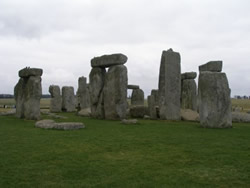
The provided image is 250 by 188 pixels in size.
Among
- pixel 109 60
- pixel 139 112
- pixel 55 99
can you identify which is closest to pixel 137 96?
pixel 55 99

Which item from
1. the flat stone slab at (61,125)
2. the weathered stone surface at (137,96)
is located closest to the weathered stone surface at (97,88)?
the flat stone slab at (61,125)

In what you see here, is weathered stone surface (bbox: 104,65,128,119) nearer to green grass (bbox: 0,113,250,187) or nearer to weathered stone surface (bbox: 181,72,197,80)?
weathered stone surface (bbox: 181,72,197,80)

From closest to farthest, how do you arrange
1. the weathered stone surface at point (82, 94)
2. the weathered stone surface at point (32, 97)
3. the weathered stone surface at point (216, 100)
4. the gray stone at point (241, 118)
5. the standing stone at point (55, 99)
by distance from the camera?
the weathered stone surface at point (216, 100) < the gray stone at point (241, 118) < the weathered stone surface at point (32, 97) < the weathered stone surface at point (82, 94) < the standing stone at point (55, 99)

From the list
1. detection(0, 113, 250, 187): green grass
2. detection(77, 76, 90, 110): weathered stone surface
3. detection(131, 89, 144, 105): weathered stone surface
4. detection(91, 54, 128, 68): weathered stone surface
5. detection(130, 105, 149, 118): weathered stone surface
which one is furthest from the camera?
detection(131, 89, 144, 105): weathered stone surface

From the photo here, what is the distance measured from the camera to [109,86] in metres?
14.6

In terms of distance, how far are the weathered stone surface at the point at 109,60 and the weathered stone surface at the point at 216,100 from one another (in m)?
4.95

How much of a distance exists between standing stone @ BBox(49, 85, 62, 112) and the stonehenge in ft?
26.2

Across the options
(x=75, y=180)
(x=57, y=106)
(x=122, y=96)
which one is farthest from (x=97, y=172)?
(x=57, y=106)

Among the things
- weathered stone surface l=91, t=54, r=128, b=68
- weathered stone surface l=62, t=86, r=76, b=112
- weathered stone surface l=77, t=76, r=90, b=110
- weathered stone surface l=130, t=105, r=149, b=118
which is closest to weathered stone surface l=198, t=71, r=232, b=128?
weathered stone surface l=91, t=54, r=128, b=68

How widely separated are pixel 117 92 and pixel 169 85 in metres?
2.58

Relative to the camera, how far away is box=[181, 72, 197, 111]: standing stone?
18.1 m

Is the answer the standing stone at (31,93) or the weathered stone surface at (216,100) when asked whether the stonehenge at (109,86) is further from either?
the weathered stone surface at (216,100)

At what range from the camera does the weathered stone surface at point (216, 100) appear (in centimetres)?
1020

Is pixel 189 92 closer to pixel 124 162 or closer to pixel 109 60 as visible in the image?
pixel 109 60
